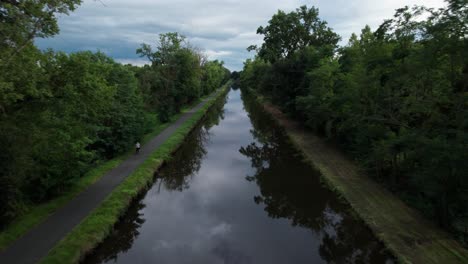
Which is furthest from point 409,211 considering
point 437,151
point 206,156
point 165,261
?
point 206,156

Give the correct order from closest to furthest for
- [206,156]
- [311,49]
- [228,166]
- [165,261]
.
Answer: [165,261] → [228,166] → [206,156] → [311,49]

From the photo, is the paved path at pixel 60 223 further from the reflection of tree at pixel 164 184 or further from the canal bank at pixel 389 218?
the canal bank at pixel 389 218

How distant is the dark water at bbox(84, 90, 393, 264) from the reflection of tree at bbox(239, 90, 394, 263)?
45 mm

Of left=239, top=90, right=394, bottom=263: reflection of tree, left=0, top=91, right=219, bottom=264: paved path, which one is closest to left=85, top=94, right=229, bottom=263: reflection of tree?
left=0, top=91, right=219, bottom=264: paved path

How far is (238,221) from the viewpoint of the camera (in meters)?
17.2

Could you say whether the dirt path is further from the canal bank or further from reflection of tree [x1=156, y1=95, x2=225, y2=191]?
reflection of tree [x1=156, y1=95, x2=225, y2=191]

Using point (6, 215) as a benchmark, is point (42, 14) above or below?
above

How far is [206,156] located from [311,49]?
21095 mm

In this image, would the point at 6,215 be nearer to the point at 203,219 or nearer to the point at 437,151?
the point at 203,219

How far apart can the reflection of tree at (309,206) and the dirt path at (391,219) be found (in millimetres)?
681

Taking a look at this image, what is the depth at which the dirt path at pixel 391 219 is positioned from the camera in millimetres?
12766

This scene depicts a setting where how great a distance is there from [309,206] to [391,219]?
456cm

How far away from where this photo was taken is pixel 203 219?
17375 mm

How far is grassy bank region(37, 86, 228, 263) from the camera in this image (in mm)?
11992
